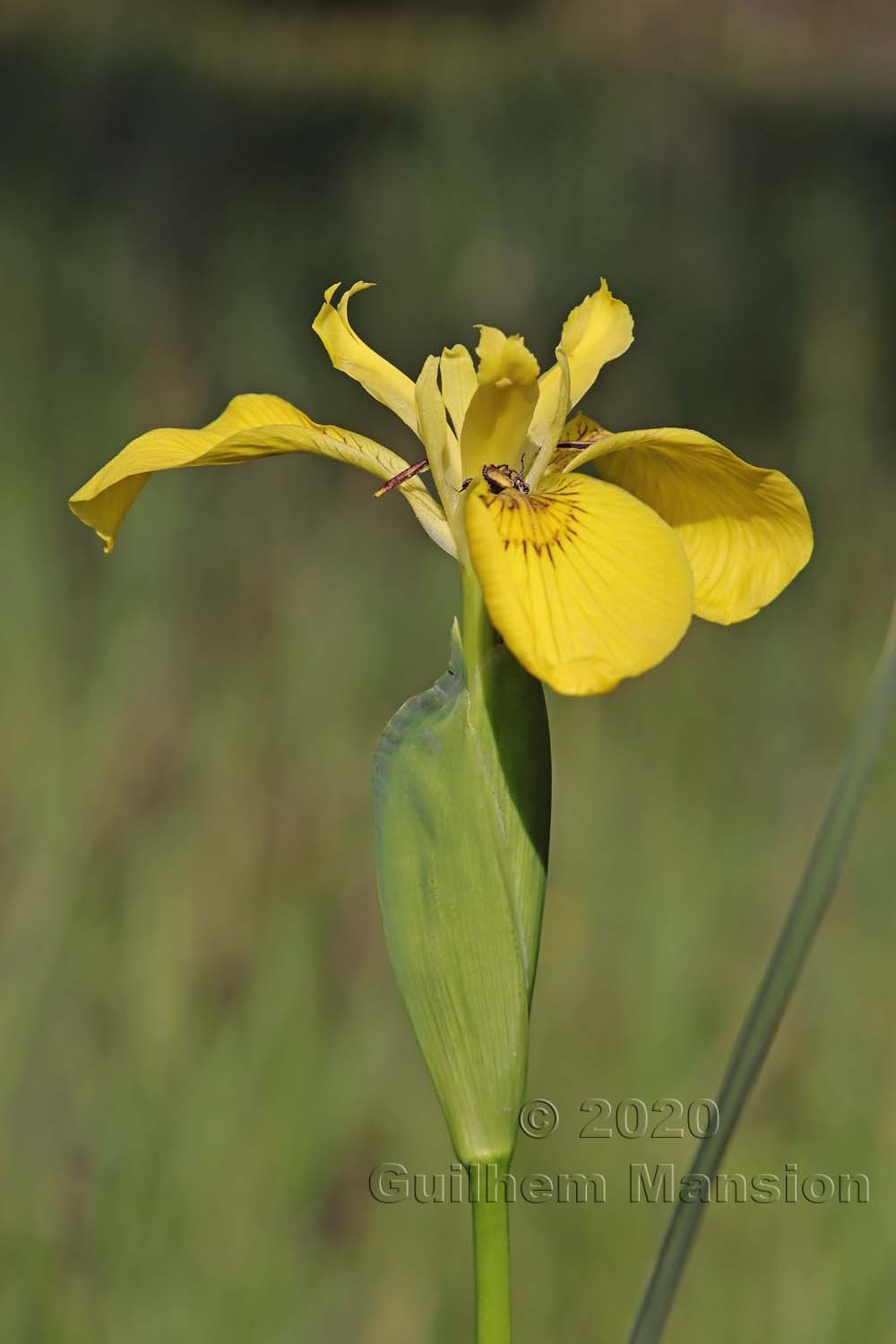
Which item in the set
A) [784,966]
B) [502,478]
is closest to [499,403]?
[502,478]

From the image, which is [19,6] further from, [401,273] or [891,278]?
[891,278]

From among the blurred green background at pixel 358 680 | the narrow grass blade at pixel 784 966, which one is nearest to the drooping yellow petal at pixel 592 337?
the narrow grass blade at pixel 784 966

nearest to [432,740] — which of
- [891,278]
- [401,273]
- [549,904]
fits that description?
[549,904]

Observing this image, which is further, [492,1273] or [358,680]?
[358,680]

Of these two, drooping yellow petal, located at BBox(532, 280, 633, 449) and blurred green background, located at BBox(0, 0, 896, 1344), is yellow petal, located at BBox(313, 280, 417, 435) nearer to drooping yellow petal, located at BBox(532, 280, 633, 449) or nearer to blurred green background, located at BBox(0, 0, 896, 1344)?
drooping yellow petal, located at BBox(532, 280, 633, 449)

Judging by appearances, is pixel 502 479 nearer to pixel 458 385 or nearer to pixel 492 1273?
pixel 458 385

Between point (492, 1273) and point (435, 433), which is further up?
point (435, 433)
